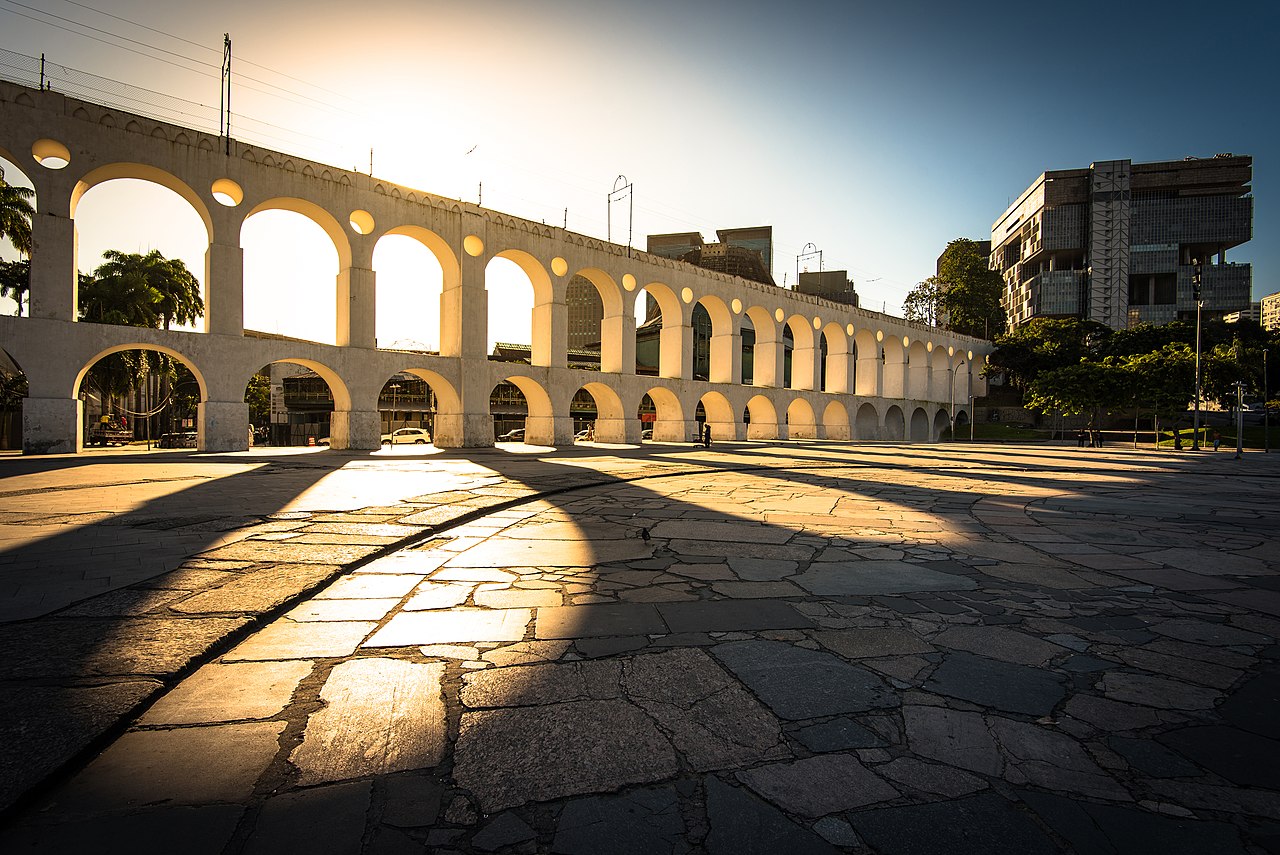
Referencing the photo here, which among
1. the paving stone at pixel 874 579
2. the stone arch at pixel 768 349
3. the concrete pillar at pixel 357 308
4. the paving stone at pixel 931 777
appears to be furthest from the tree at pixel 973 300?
the paving stone at pixel 931 777

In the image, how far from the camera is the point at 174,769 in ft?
6.14

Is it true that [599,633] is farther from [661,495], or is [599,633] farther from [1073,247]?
[1073,247]

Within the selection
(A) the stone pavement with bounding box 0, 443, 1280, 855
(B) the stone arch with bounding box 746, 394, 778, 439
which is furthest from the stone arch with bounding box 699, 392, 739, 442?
(A) the stone pavement with bounding box 0, 443, 1280, 855

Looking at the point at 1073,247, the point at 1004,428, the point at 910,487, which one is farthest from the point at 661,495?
the point at 1073,247

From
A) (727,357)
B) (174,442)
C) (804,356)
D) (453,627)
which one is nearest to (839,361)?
(804,356)

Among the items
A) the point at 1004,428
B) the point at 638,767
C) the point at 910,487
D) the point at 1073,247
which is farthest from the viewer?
the point at 1073,247

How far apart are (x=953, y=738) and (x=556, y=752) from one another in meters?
1.33

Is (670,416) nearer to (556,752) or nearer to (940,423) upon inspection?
(556,752)

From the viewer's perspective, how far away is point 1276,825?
169 centimetres

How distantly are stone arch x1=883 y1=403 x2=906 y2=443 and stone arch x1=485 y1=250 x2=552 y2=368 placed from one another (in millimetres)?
29525

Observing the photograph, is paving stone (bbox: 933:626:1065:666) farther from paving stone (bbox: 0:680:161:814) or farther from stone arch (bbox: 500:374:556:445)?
stone arch (bbox: 500:374:556:445)

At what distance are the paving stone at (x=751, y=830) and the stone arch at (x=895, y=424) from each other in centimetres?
4783

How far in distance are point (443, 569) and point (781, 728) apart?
9.58 feet

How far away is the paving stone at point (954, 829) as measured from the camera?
5.21 feet
